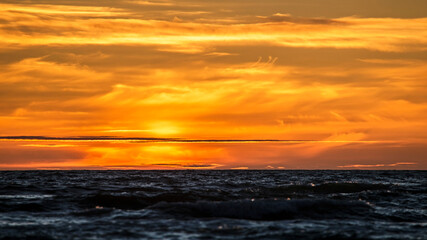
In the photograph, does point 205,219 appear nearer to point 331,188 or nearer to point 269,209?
point 269,209

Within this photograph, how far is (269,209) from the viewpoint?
22844mm

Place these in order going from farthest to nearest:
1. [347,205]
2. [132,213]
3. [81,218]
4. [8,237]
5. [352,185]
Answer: [352,185] → [347,205] → [132,213] → [81,218] → [8,237]

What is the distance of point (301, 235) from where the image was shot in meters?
16.6

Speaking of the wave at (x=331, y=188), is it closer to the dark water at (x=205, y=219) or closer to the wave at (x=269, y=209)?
the dark water at (x=205, y=219)

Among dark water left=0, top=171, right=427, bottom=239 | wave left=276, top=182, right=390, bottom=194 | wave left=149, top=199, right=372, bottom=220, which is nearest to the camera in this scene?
dark water left=0, top=171, right=427, bottom=239

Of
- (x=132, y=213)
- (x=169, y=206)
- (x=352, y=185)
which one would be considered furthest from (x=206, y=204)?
(x=352, y=185)

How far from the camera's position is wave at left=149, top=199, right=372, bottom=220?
21656mm

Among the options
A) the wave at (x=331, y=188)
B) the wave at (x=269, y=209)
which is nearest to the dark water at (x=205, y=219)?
the wave at (x=269, y=209)

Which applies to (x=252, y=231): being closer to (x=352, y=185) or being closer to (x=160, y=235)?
(x=160, y=235)

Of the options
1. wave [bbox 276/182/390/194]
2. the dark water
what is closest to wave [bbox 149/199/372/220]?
the dark water

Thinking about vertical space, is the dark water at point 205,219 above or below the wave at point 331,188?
below

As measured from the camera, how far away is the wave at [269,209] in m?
21.7

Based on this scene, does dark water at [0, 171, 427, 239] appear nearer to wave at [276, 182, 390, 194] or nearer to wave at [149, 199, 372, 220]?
wave at [149, 199, 372, 220]

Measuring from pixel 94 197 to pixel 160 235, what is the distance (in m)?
12.8
